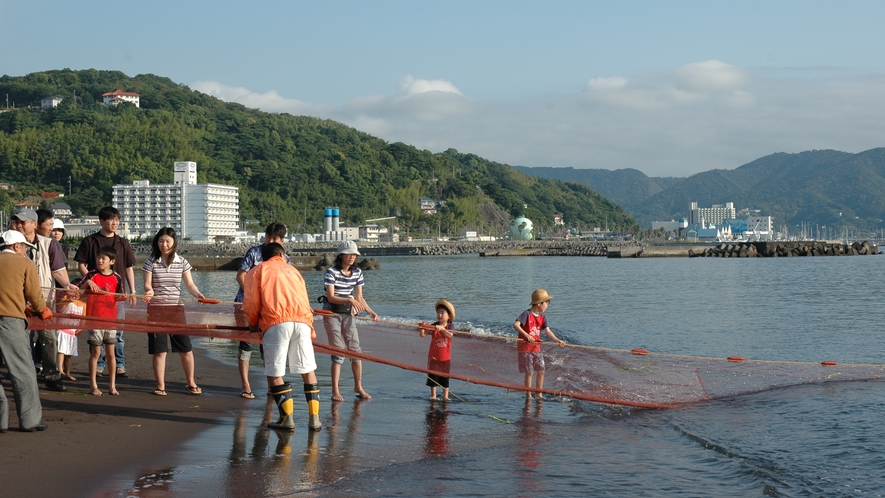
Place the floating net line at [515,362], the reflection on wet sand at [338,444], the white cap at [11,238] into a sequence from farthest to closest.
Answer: the floating net line at [515,362], the white cap at [11,238], the reflection on wet sand at [338,444]

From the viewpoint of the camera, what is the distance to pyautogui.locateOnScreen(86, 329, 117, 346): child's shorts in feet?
29.8

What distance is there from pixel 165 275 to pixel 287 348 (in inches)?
100.0

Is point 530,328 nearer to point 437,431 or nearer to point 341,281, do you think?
point 437,431

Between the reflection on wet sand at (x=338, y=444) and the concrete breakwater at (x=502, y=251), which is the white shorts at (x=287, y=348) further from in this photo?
the concrete breakwater at (x=502, y=251)

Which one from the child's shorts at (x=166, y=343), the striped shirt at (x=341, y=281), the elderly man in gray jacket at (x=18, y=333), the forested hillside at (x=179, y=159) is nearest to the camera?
the elderly man in gray jacket at (x=18, y=333)

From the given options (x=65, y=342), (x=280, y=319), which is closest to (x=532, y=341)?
(x=280, y=319)

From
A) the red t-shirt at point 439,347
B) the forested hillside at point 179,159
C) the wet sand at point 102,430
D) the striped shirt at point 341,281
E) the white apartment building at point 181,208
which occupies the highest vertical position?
the forested hillside at point 179,159

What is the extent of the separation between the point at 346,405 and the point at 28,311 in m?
3.53

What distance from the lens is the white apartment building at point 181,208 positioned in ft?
478

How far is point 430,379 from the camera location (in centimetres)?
990

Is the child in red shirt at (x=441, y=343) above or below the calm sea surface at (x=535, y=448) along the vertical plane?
above

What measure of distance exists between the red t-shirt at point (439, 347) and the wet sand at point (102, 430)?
2.14 m

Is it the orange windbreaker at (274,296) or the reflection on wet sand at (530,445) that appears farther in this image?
the orange windbreaker at (274,296)

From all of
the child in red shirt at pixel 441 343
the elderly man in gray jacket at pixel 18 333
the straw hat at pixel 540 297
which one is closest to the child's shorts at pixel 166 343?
the elderly man in gray jacket at pixel 18 333
